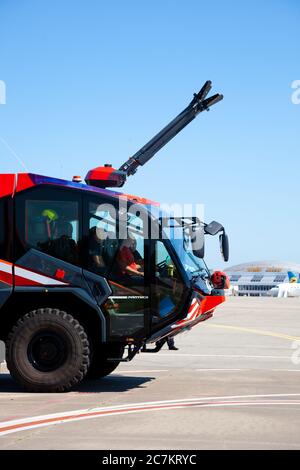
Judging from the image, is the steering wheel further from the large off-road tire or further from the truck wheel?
the large off-road tire

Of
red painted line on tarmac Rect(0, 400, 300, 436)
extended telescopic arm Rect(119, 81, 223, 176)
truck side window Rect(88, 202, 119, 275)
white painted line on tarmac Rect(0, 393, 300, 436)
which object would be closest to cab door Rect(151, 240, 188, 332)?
truck side window Rect(88, 202, 119, 275)

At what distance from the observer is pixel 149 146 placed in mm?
15672

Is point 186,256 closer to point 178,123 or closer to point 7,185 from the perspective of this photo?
point 7,185

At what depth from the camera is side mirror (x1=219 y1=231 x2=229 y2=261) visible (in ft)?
35.6

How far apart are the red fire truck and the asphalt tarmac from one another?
0.59m

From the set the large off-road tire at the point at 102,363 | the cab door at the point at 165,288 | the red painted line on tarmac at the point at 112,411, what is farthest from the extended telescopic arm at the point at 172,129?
the red painted line on tarmac at the point at 112,411

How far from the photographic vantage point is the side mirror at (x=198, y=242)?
10703mm

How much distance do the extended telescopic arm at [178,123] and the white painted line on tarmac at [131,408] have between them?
6.51m

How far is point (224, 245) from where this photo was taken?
1090 centimetres

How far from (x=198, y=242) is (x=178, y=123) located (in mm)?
5747

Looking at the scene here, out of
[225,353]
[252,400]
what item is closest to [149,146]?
[225,353]

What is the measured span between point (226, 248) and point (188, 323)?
117cm

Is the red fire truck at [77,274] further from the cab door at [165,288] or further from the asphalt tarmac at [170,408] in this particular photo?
the asphalt tarmac at [170,408]
